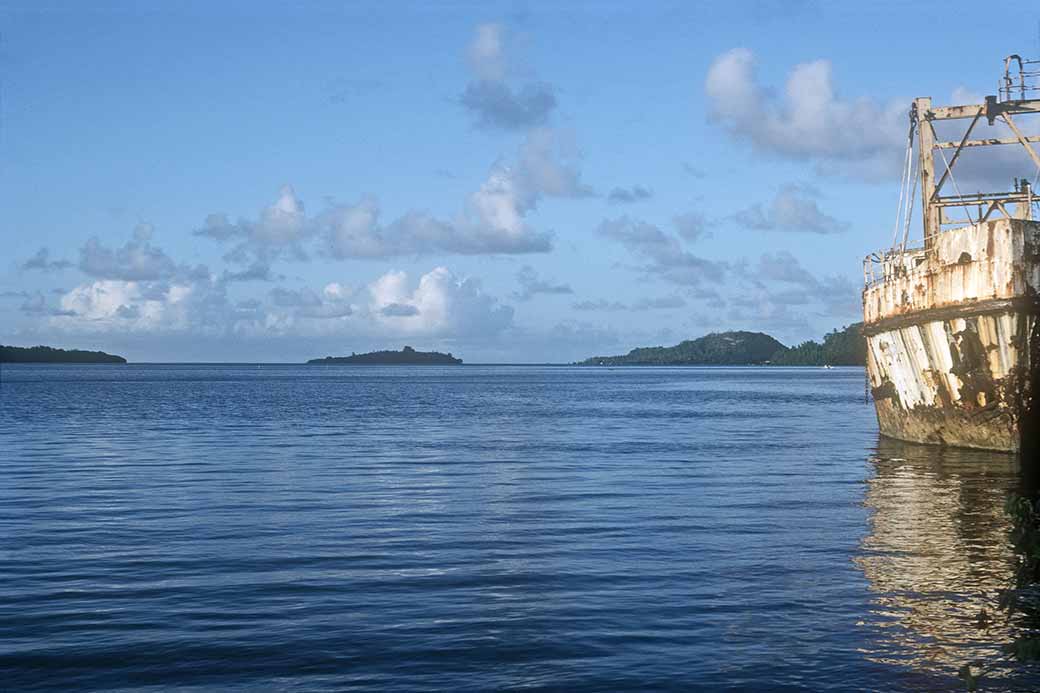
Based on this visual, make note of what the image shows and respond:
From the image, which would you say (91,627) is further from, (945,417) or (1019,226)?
(945,417)

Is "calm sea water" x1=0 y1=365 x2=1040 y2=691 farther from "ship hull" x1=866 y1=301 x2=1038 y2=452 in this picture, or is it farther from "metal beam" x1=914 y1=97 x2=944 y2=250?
"metal beam" x1=914 y1=97 x2=944 y2=250

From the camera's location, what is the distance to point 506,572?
15828mm

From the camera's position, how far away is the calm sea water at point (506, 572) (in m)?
11.0

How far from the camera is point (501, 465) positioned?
108ft

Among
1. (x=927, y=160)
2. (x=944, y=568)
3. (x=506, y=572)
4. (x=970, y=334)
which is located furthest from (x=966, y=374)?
(x=506, y=572)

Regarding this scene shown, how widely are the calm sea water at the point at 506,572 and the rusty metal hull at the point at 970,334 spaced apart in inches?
46.5

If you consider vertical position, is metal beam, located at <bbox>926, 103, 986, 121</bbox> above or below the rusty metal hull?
above

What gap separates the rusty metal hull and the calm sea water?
1.18 metres

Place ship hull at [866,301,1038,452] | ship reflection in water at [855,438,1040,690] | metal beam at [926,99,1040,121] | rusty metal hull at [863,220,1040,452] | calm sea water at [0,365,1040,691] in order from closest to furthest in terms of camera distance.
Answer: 1. calm sea water at [0,365,1040,691]
2. ship reflection in water at [855,438,1040,690]
3. rusty metal hull at [863,220,1040,452]
4. ship hull at [866,301,1038,452]
5. metal beam at [926,99,1040,121]

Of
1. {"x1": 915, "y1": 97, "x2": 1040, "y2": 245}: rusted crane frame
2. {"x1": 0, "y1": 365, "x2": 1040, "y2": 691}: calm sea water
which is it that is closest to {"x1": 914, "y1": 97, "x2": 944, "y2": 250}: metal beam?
{"x1": 915, "y1": 97, "x2": 1040, "y2": 245}: rusted crane frame

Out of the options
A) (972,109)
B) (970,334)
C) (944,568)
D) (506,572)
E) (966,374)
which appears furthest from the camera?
(972,109)

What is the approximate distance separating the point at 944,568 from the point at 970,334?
1315 cm

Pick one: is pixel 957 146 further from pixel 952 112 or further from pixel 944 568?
pixel 944 568

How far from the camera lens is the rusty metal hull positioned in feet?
85.4
